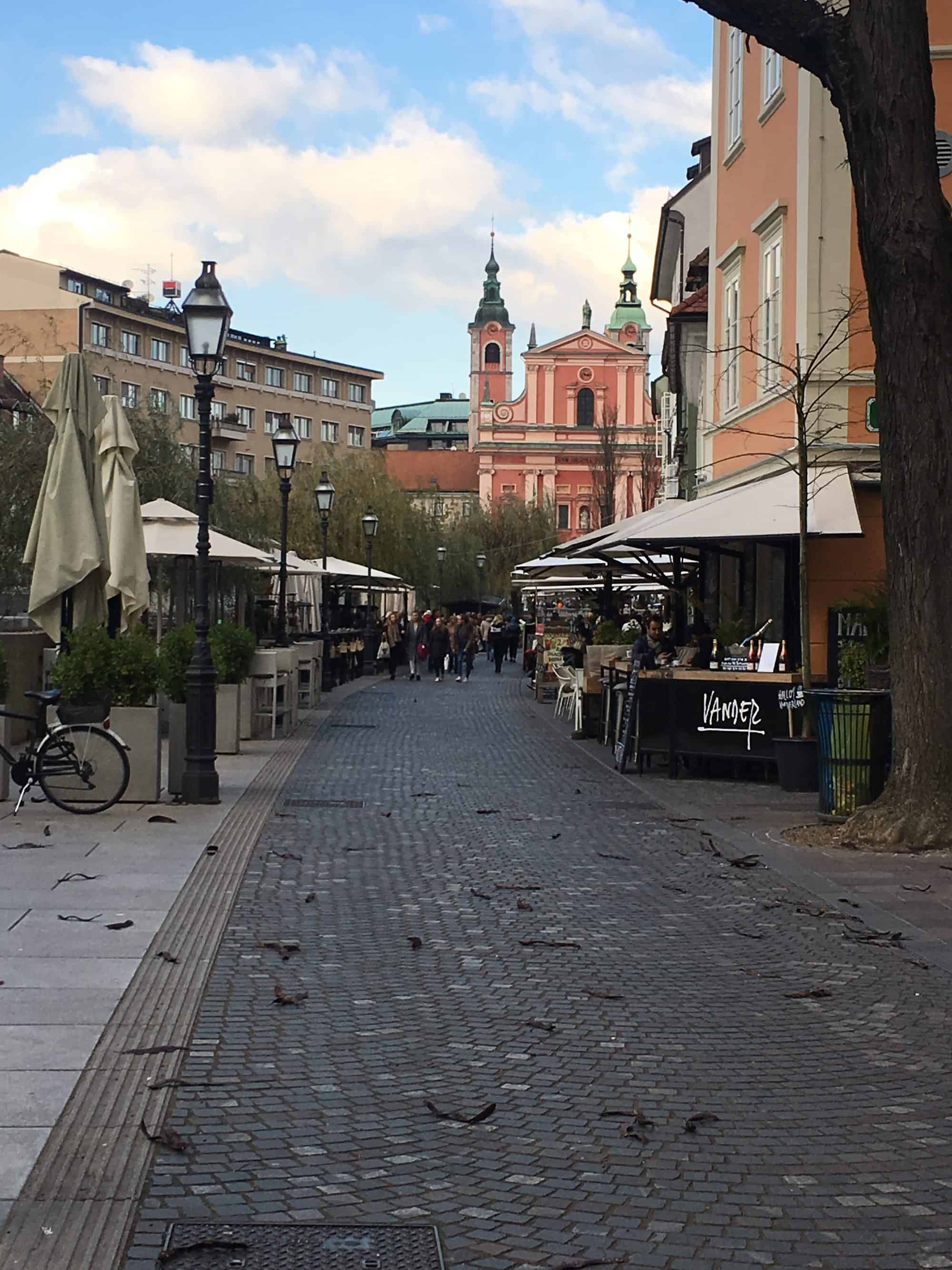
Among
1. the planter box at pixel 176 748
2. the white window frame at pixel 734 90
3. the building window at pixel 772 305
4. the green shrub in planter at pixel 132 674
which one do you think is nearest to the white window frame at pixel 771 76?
the white window frame at pixel 734 90

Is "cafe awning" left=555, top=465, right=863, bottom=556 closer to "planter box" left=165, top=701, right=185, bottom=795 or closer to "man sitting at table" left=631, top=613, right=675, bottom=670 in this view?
"man sitting at table" left=631, top=613, right=675, bottom=670

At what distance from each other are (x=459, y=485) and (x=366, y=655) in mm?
84170

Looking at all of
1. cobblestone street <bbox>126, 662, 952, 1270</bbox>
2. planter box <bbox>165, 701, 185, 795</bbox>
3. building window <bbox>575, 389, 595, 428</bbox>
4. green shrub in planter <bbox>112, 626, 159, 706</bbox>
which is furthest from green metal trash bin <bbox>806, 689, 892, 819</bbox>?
building window <bbox>575, 389, 595, 428</bbox>

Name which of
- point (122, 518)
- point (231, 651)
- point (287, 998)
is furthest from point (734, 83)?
point (287, 998)

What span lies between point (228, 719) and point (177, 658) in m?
2.65

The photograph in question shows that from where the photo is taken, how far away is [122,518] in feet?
48.1

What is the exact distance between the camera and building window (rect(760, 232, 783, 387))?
2005 centimetres

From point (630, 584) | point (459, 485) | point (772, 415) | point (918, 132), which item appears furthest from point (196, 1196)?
point (459, 485)

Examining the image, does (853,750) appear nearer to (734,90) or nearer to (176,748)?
(176,748)

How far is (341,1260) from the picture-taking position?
394cm

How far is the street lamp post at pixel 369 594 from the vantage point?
138ft

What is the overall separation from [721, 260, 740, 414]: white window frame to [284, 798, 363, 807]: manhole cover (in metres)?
10.6

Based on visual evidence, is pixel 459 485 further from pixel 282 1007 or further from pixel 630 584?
pixel 282 1007

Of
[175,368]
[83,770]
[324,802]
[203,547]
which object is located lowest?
[324,802]
